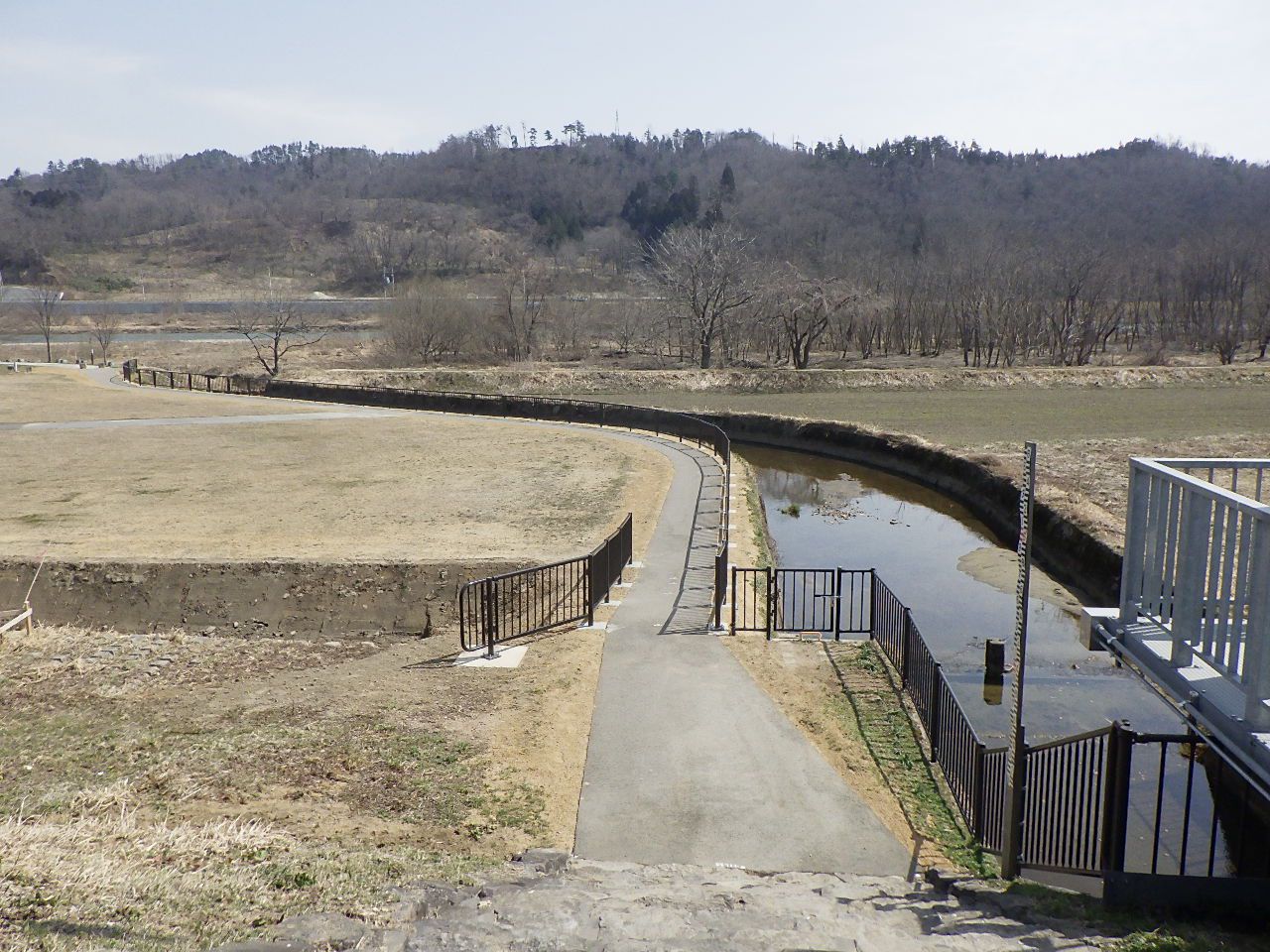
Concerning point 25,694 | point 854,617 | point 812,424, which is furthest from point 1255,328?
point 25,694

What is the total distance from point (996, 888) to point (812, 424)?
35.8 metres

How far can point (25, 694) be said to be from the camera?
38.8 feet

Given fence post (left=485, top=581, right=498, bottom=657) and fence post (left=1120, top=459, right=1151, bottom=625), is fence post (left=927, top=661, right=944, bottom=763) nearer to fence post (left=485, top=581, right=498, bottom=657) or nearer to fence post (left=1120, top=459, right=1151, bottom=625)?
fence post (left=1120, top=459, right=1151, bottom=625)

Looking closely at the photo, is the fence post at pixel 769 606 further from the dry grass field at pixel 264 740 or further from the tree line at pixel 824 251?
the tree line at pixel 824 251

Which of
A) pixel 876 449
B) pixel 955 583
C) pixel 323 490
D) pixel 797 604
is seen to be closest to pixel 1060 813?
pixel 797 604

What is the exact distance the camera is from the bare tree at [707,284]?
69.9m

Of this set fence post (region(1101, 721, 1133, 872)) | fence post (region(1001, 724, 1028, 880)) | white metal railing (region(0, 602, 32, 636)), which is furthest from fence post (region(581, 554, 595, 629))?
fence post (region(1101, 721, 1133, 872))

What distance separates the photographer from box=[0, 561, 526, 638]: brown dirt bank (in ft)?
54.9

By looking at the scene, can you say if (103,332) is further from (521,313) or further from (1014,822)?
(1014,822)

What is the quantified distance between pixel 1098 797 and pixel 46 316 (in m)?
88.9

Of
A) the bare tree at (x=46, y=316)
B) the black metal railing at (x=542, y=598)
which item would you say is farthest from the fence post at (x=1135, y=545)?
the bare tree at (x=46, y=316)

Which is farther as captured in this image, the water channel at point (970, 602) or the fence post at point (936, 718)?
the water channel at point (970, 602)

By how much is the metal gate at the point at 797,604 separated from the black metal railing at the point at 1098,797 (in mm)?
1019

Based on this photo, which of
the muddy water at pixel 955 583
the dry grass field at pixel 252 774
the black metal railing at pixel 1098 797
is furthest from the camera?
the muddy water at pixel 955 583
